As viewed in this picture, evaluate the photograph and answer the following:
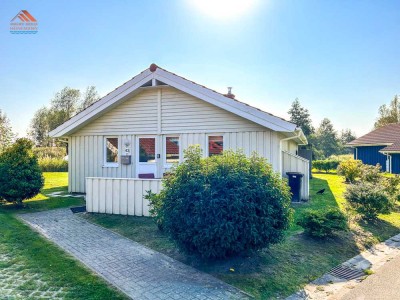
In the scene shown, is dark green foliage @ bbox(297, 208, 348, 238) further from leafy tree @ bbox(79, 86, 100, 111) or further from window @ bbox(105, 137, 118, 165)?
leafy tree @ bbox(79, 86, 100, 111)

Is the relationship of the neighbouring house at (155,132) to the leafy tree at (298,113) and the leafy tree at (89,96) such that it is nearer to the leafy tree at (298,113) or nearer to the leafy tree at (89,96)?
the leafy tree at (298,113)

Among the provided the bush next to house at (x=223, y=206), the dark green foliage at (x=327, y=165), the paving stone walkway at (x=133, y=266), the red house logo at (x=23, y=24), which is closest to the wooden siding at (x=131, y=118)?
the paving stone walkway at (x=133, y=266)

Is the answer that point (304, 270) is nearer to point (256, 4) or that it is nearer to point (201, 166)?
point (201, 166)

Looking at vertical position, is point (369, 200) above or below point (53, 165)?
below

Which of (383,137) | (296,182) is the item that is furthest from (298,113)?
(296,182)

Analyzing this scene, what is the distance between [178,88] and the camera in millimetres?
11000

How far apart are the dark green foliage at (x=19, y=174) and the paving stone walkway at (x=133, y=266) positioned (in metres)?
2.23

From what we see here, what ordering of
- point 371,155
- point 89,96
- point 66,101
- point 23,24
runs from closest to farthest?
point 23,24 < point 371,155 < point 66,101 < point 89,96

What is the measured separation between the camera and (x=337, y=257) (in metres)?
5.86

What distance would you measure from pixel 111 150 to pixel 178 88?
4.33 m

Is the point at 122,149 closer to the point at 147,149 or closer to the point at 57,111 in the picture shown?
the point at 147,149

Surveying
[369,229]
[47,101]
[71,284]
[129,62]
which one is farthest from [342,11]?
[47,101]

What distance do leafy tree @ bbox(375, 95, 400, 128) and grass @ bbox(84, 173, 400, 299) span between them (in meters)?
47.1

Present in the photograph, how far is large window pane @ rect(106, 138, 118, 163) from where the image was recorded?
12.7 meters
